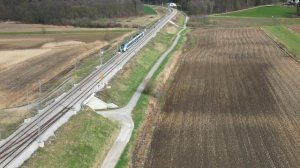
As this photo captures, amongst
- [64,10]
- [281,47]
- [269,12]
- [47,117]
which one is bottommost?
[47,117]

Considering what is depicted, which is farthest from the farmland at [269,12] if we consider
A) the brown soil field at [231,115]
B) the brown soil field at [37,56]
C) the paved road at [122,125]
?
the paved road at [122,125]

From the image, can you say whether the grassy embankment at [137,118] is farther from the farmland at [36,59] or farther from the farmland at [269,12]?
the farmland at [269,12]

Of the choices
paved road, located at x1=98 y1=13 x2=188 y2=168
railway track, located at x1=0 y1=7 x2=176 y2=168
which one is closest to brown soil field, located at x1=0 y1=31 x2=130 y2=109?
railway track, located at x1=0 y1=7 x2=176 y2=168

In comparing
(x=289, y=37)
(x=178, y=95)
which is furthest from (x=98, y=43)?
(x=178, y=95)

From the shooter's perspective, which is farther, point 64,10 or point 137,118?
point 64,10

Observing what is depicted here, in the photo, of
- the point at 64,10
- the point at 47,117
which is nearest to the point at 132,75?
the point at 47,117

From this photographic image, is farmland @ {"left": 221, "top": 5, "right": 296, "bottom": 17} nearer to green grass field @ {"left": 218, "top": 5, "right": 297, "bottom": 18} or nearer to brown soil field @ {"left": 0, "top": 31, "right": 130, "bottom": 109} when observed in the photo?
green grass field @ {"left": 218, "top": 5, "right": 297, "bottom": 18}

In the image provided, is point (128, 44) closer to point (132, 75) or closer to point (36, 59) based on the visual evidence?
point (36, 59)

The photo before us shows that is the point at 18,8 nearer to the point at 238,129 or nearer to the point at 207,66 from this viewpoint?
the point at 207,66
